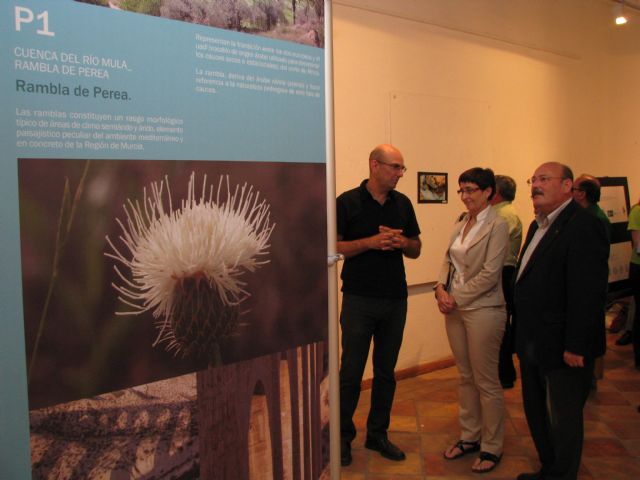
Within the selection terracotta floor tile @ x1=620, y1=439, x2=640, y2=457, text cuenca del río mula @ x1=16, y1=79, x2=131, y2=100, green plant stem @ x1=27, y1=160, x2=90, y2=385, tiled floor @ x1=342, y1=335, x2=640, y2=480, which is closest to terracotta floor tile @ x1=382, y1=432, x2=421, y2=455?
tiled floor @ x1=342, y1=335, x2=640, y2=480

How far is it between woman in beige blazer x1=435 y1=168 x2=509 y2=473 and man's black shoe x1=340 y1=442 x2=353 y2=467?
70 centimetres

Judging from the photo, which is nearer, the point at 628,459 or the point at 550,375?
the point at 550,375

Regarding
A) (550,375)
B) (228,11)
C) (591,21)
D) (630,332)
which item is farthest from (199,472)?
(591,21)

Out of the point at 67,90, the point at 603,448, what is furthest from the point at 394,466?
the point at 67,90

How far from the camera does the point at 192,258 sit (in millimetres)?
1483

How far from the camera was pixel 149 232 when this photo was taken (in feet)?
4.59

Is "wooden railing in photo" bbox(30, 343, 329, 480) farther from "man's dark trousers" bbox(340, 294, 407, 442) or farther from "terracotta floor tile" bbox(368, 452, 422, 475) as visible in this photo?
"terracotta floor tile" bbox(368, 452, 422, 475)

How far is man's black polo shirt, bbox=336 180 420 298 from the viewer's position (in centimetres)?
306

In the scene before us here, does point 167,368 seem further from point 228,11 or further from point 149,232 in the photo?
point 228,11

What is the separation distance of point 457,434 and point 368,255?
1.45 m

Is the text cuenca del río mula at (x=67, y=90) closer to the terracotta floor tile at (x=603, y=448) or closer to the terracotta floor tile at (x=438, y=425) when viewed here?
the terracotta floor tile at (x=438, y=425)

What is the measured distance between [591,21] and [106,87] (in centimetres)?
662

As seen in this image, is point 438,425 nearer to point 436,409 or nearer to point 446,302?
point 436,409

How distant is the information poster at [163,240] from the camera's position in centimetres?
Answer: 125
